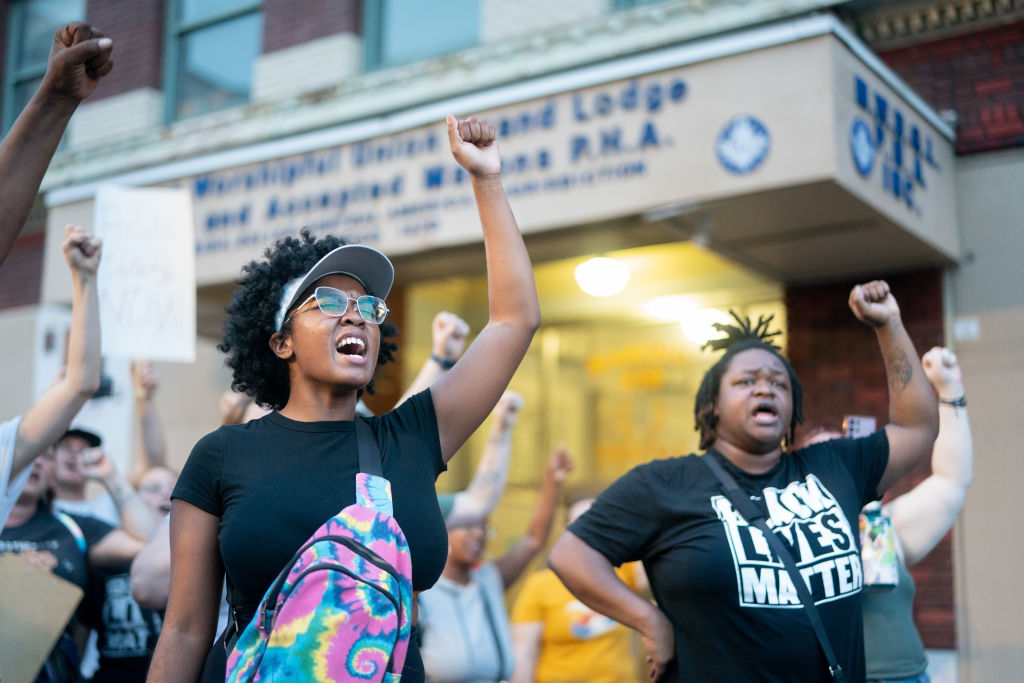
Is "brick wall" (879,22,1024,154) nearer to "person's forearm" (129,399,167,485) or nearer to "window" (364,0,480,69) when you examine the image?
"window" (364,0,480,69)

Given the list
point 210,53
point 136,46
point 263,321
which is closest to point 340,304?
point 263,321

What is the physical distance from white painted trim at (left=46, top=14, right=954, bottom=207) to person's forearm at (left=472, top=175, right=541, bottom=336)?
146 inches

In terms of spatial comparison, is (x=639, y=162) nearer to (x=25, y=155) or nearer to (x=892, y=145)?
(x=892, y=145)

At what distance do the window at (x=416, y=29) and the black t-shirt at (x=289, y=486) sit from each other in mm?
6592

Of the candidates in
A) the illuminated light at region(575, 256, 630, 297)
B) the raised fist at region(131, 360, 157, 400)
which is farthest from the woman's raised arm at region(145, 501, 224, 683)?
the illuminated light at region(575, 256, 630, 297)

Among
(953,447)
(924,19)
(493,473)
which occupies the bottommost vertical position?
(493,473)

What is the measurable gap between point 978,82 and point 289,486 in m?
5.79

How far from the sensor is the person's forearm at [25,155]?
2371 mm

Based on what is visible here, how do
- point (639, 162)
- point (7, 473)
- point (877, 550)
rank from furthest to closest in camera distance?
point (639, 162)
point (877, 550)
point (7, 473)

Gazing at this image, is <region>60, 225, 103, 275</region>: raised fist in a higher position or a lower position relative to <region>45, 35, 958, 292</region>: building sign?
lower

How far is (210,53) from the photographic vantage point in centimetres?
1016

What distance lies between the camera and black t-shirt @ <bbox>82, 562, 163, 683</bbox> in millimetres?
4625

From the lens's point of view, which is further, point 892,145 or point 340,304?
point 892,145

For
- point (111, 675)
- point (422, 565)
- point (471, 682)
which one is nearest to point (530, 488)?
point (471, 682)
